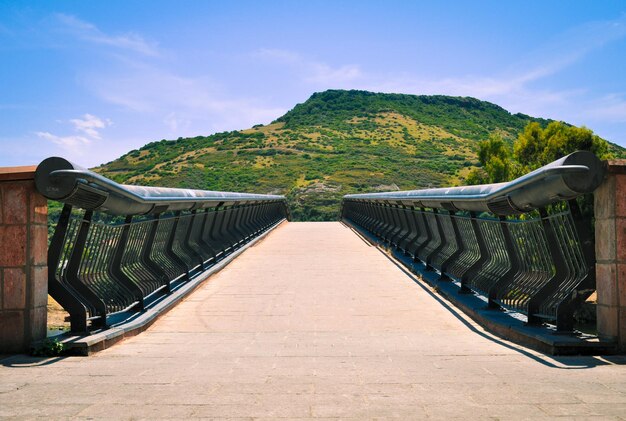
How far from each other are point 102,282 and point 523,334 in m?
4.32

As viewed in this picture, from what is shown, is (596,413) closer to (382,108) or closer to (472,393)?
(472,393)

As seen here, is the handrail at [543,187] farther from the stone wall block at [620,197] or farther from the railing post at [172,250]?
the railing post at [172,250]

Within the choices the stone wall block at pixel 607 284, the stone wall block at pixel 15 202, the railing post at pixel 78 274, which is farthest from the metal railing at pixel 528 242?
the stone wall block at pixel 15 202

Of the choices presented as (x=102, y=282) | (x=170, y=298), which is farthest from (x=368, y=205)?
(x=102, y=282)

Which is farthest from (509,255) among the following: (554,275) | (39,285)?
(39,285)

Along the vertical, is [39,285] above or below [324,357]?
above

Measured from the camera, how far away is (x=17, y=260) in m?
5.29

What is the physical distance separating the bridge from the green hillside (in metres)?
45.7

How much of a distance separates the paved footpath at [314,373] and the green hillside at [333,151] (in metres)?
47.8

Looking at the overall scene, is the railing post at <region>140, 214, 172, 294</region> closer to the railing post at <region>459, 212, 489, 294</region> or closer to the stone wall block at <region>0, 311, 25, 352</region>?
the stone wall block at <region>0, 311, 25, 352</region>

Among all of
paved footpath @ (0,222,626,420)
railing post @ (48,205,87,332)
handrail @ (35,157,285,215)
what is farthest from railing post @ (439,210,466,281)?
railing post @ (48,205,87,332)

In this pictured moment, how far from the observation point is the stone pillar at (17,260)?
5.28 metres

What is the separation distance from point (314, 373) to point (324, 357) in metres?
0.62

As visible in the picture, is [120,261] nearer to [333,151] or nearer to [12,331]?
[12,331]
